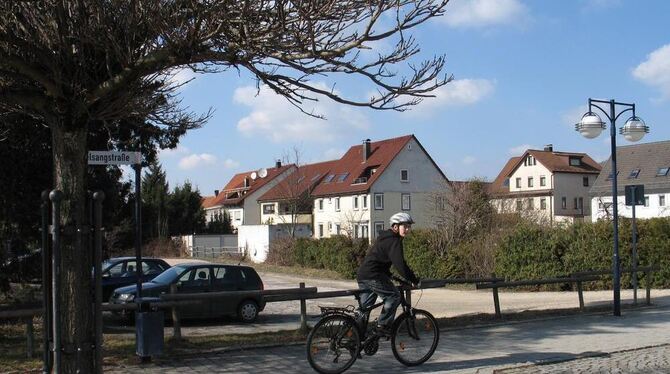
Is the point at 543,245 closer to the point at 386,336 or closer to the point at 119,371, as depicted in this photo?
the point at 386,336

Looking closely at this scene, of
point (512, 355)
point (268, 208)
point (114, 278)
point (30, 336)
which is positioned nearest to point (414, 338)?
point (512, 355)

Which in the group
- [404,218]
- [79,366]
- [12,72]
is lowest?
[79,366]

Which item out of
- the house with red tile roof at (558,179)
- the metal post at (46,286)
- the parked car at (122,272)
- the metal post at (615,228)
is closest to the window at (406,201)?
the house with red tile roof at (558,179)

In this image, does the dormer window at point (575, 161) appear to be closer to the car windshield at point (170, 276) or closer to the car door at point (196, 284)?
the car door at point (196, 284)

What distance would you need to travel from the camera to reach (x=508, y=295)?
76.6 ft

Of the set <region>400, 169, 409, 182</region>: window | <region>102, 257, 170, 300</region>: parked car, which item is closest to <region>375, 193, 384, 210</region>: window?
<region>400, 169, 409, 182</region>: window

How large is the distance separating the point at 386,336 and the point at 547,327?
488cm

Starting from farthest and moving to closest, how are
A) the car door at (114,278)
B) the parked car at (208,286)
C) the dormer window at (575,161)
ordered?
the dormer window at (575,161), the car door at (114,278), the parked car at (208,286)

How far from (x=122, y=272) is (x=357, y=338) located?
482 inches

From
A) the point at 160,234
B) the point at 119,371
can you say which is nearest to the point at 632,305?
the point at 119,371

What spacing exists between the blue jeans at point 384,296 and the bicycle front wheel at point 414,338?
197 mm

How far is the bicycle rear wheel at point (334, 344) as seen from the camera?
7.94 metres

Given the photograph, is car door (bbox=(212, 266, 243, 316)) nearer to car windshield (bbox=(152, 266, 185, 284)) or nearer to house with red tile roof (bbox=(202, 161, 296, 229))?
car windshield (bbox=(152, 266, 185, 284))

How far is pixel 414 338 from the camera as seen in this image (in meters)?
8.49
